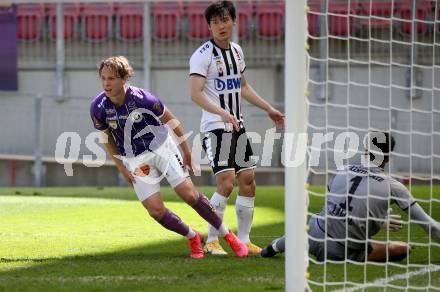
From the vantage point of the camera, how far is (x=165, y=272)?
653 cm

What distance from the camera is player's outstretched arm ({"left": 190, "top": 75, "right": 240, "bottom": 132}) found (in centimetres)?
730

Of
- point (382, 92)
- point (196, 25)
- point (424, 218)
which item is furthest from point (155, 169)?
point (196, 25)

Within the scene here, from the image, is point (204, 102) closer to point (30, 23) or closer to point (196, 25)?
point (196, 25)

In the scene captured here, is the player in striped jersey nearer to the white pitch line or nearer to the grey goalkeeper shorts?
the grey goalkeeper shorts

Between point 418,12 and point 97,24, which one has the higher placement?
point 418,12

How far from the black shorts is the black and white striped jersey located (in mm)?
82

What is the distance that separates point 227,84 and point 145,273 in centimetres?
192

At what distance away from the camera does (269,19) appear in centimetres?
1983

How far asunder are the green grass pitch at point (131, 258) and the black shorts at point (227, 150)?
73cm

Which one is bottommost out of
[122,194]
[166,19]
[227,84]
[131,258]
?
[122,194]

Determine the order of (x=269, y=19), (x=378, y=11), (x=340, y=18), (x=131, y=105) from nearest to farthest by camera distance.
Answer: (x=131, y=105) < (x=378, y=11) < (x=340, y=18) < (x=269, y=19)

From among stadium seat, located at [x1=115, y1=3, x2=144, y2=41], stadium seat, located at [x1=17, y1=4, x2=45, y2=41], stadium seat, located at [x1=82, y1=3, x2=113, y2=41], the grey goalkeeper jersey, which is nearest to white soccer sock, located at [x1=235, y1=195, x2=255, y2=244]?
the grey goalkeeper jersey

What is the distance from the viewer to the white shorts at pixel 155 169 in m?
7.31

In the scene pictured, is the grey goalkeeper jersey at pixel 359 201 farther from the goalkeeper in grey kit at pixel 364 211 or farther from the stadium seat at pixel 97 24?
the stadium seat at pixel 97 24
